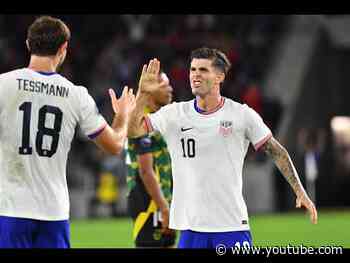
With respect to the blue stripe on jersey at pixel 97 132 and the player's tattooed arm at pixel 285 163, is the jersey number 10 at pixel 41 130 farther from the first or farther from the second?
the player's tattooed arm at pixel 285 163

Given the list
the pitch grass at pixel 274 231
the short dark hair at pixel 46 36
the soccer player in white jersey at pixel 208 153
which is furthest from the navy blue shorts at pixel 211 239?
the pitch grass at pixel 274 231

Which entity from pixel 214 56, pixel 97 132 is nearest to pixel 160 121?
pixel 214 56

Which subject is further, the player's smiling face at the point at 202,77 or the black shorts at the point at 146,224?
the black shorts at the point at 146,224

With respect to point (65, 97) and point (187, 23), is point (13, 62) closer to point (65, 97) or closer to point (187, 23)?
point (187, 23)

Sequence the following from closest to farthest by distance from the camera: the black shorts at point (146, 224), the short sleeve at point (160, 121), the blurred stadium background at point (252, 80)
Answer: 1. the short sleeve at point (160, 121)
2. the black shorts at point (146, 224)
3. the blurred stadium background at point (252, 80)

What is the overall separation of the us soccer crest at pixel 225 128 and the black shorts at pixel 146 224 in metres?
1.78

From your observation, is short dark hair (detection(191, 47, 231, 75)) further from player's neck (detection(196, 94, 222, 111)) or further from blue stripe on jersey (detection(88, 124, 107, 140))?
blue stripe on jersey (detection(88, 124, 107, 140))

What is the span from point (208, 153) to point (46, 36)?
5.77 feet

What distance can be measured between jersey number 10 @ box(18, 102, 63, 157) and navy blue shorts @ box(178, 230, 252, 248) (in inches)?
60.0

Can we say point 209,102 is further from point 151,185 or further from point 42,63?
point 42,63

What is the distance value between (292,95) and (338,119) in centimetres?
153

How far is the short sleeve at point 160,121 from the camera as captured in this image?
8.26m

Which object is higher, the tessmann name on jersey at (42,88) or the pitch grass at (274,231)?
the tessmann name on jersey at (42,88)

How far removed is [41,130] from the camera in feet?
→ 23.3
